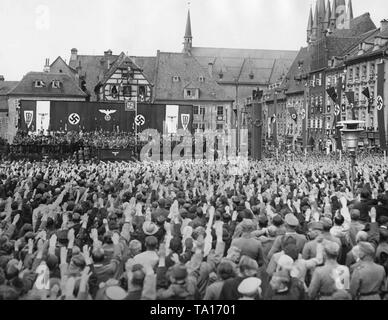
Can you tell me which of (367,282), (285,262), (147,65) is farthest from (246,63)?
(367,282)

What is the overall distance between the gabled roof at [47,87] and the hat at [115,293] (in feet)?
223

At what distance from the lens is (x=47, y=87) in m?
74.3

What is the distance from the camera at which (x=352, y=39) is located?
247ft

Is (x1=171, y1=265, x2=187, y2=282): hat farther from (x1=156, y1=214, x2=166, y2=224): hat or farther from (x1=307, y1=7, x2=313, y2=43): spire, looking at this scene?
(x1=307, y1=7, x2=313, y2=43): spire

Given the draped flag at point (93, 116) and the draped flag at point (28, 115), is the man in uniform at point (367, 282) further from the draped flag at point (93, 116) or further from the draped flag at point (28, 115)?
the draped flag at point (28, 115)

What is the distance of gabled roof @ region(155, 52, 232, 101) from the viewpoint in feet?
260

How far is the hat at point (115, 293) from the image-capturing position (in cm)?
792

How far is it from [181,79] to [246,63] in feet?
156

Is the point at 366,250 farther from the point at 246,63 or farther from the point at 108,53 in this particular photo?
the point at 246,63

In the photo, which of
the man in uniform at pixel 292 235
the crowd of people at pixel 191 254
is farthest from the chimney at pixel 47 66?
the man in uniform at pixel 292 235

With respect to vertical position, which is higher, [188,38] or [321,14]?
[321,14]

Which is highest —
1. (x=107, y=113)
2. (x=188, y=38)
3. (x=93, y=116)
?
(x=188, y=38)

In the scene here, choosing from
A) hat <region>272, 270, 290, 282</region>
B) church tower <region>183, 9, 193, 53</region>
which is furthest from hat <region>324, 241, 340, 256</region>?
church tower <region>183, 9, 193, 53</region>
